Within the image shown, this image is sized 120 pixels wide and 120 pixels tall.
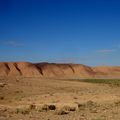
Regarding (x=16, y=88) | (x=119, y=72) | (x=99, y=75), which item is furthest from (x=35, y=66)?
(x=16, y=88)

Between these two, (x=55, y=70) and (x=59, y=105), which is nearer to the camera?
(x=59, y=105)

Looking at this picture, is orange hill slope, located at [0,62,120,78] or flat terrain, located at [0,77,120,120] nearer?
flat terrain, located at [0,77,120,120]

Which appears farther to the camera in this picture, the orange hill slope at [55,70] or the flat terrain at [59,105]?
the orange hill slope at [55,70]

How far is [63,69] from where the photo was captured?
127 meters

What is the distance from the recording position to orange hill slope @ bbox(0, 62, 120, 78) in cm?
11638

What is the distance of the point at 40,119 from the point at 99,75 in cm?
10783

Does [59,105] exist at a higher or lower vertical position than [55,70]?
lower

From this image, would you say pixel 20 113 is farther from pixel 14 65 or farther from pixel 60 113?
pixel 14 65

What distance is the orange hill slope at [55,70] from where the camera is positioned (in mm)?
116375

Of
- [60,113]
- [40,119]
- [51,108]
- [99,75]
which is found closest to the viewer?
[40,119]

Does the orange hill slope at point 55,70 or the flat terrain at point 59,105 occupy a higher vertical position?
the orange hill slope at point 55,70

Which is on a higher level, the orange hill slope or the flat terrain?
the orange hill slope

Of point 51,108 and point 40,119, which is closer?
point 40,119

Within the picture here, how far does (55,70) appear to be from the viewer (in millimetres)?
123438
